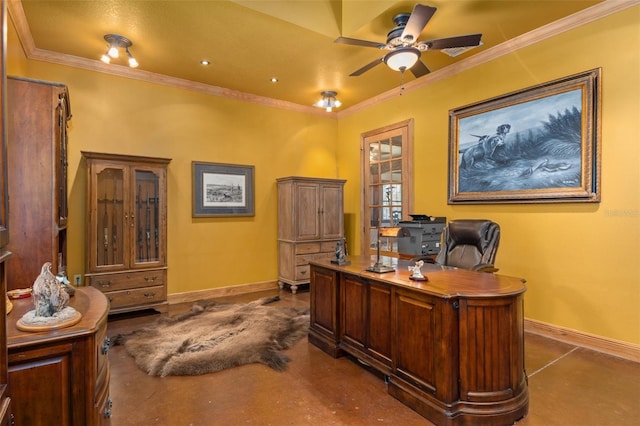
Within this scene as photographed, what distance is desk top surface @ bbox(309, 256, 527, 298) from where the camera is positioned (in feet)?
6.61

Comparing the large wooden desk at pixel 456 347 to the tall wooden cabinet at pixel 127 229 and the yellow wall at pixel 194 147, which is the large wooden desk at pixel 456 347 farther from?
the yellow wall at pixel 194 147

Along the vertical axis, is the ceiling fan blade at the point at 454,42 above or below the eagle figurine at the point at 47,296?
above

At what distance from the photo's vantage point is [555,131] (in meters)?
3.31

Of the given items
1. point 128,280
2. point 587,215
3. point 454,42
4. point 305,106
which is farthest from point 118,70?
point 587,215

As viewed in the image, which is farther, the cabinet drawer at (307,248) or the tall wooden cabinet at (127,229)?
the cabinet drawer at (307,248)

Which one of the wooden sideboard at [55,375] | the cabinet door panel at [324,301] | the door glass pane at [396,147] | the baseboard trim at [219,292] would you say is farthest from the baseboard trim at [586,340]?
the wooden sideboard at [55,375]

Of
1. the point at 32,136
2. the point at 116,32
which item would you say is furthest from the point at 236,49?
the point at 32,136

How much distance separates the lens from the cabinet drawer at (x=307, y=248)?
5.21 m

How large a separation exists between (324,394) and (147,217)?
3192 millimetres

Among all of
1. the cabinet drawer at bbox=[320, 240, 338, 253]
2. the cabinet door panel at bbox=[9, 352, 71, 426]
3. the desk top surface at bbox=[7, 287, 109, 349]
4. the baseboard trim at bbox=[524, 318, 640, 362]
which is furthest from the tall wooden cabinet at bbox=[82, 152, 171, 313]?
the baseboard trim at bbox=[524, 318, 640, 362]

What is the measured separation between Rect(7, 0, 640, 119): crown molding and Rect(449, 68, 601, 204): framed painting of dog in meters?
0.50

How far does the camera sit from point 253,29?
338 centimetres

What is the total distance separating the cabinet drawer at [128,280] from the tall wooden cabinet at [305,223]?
1805 mm

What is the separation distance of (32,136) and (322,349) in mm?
2839
